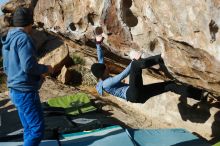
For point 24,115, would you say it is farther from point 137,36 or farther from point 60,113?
point 60,113

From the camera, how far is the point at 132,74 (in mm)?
6980

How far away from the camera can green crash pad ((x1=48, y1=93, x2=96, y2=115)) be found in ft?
32.4

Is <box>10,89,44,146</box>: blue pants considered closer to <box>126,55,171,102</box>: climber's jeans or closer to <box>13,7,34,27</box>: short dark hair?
<box>13,7,34,27</box>: short dark hair

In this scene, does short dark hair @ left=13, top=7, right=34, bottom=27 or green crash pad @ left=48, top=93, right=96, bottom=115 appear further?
green crash pad @ left=48, top=93, right=96, bottom=115

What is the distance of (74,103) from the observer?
10.3 meters

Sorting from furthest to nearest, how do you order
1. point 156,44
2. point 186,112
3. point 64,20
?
point 64,20 < point 186,112 < point 156,44

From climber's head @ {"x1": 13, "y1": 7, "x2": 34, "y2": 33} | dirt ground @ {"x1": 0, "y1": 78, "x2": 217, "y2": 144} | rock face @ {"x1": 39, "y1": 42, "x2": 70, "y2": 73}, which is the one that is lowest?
dirt ground @ {"x1": 0, "y1": 78, "x2": 217, "y2": 144}

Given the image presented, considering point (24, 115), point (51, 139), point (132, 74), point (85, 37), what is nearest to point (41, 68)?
point (24, 115)

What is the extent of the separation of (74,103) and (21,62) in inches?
183

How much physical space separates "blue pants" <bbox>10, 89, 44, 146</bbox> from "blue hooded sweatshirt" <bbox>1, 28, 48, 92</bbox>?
0.31ft

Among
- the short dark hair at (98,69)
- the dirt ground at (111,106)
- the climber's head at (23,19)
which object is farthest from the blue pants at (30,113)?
the dirt ground at (111,106)

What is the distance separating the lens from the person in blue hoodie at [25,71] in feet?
18.9

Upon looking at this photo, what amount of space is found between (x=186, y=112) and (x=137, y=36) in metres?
2.29

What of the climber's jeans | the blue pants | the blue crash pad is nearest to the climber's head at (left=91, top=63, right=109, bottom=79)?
the climber's jeans
